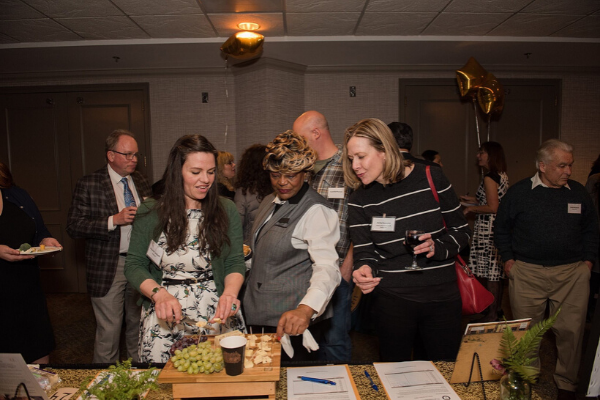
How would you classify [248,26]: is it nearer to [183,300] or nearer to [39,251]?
[39,251]

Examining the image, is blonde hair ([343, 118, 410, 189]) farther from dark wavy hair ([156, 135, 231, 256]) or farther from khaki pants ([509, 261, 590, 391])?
khaki pants ([509, 261, 590, 391])

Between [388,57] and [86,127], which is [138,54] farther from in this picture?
[388,57]

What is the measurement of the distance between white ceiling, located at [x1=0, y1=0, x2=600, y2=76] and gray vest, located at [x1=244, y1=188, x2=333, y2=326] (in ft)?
6.86

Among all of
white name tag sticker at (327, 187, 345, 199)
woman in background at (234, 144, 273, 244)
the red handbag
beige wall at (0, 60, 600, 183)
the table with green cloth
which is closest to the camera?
the table with green cloth

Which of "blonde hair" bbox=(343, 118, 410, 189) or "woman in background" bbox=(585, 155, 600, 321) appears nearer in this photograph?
"blonde hair" bbox=(343, 118, 410, 189)

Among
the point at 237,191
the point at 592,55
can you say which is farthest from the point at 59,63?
the point at 592,55

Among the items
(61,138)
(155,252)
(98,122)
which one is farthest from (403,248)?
(61,138)

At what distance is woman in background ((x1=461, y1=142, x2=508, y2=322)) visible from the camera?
146 inches

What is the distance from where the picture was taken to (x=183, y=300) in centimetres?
159

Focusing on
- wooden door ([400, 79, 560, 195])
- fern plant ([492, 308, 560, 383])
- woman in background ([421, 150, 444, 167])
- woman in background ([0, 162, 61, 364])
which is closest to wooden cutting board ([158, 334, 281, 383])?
fern plant ([492, 308, 560, 383])

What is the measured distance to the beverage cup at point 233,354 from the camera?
1.10 metres

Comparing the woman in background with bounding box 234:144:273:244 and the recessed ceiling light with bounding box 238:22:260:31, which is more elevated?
the recessed ceiling light with bounding box 238:22:260:31

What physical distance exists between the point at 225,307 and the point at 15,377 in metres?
0.67

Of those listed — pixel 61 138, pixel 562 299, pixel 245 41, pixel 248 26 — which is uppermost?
pixel 248 26
